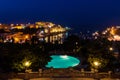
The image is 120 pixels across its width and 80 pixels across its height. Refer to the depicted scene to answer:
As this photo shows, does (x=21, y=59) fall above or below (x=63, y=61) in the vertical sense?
above

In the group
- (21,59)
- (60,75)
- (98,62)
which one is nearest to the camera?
(60,75)

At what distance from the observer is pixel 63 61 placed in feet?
100

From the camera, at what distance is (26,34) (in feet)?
206

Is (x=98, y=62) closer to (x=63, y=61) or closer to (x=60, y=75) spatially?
(x=60, y=75)

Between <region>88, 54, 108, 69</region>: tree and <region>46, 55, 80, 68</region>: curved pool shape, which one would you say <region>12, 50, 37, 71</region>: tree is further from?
<region>46, 55, 80, 68</region>: curved pool shape

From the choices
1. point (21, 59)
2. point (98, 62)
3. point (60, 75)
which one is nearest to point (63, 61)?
point (98, 62)

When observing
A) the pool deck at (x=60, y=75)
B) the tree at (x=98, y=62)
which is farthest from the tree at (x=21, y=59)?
the tree at (x=98, y=62)

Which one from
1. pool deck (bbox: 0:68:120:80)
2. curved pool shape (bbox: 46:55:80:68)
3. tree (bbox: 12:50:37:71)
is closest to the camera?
pool deck (bbox: 0:68:120:80)

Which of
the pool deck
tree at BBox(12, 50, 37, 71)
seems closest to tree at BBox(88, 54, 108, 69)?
the pool deck

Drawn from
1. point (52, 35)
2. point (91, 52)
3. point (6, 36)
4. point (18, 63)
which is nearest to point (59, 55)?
point (91, 52)

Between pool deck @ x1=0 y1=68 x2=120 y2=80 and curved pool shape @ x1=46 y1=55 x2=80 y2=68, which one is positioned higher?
curved pool shape @ x1=46 y1=55 x2=80 y2=68

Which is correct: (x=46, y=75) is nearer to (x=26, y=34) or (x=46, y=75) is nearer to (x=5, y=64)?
(x=5, y=64)

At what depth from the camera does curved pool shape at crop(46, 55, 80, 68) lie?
28.6 meters

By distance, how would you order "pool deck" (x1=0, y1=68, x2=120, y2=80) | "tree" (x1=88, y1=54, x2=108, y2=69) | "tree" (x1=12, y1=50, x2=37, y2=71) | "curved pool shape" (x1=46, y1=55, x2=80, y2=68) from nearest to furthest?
"pool deck" (x1=0, y1=68, x2=120, y2=80)
"tree" (x1=12, y1=50, x2=37, y2=71)
"tree" (x1=88, y1=54, x2=108, y2=69)
"curved pool shape" (x1=46, y1=55, x2=80, y2=68)
